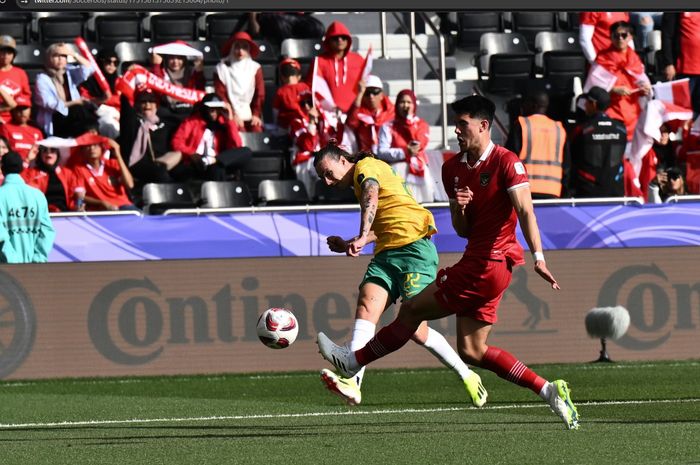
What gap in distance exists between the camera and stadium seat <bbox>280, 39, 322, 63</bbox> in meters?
21.4

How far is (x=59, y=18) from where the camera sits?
21.7m

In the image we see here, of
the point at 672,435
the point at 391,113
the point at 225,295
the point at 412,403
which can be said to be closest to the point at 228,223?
the point at 225,295

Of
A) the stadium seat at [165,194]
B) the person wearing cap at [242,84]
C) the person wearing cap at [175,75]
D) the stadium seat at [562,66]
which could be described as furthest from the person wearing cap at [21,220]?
the stadium seat at [562,66]

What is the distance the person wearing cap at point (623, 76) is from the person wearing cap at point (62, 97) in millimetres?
6816

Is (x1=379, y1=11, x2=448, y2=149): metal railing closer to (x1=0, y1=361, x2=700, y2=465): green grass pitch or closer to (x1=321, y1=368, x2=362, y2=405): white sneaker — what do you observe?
(x1=0, y1=361, x2=700, y2=465): green grass pitch

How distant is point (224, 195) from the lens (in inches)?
714

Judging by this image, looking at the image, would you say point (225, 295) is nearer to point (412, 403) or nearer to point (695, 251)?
point (412, 403)

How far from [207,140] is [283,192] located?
4.12 ft

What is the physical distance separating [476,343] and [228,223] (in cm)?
721

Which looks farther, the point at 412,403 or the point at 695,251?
the point at 695,251

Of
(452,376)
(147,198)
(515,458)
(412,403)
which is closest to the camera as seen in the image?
(515,458)

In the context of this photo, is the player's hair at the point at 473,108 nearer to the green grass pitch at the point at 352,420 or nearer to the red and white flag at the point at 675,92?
the green grass pitch at the point at 352,420

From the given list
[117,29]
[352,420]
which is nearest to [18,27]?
[117,29]

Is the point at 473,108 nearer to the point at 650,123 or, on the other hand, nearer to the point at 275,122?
the point at 275,122
